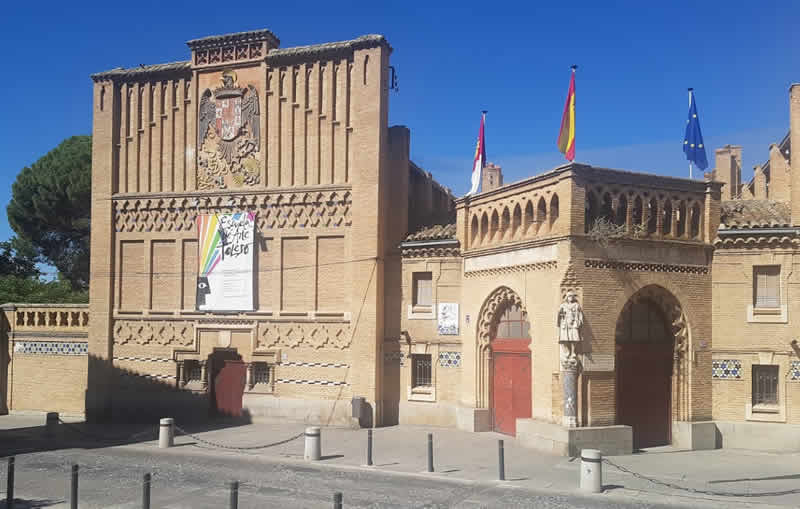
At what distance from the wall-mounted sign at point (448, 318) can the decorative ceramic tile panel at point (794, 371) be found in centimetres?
980

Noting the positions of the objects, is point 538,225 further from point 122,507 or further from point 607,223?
point 122,507

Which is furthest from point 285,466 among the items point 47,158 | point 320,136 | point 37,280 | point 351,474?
point 47,158

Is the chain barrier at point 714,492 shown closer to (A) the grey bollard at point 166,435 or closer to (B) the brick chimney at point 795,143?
(B) the brick chimney at point 795,143

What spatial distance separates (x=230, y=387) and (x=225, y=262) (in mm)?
4499

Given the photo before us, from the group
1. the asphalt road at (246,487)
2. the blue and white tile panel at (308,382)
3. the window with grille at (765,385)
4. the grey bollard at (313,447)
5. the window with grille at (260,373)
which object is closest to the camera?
the asphalt road at (246,487)

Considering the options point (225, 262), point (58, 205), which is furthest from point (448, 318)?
point (58, 205)

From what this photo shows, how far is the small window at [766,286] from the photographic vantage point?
2125cm

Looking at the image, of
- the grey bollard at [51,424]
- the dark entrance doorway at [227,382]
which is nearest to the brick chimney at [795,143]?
the dark entrance doorway at [227,382]

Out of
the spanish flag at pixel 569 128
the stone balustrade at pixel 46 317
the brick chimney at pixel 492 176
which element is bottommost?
the stone balustrade at pixel 46 317

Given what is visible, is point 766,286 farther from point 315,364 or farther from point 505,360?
point 315,364

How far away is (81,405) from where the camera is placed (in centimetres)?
2966

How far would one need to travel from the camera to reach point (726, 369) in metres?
21.4

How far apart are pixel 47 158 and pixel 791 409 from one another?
41.3 meters

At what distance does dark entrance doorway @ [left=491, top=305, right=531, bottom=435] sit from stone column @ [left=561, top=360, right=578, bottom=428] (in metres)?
2.75
